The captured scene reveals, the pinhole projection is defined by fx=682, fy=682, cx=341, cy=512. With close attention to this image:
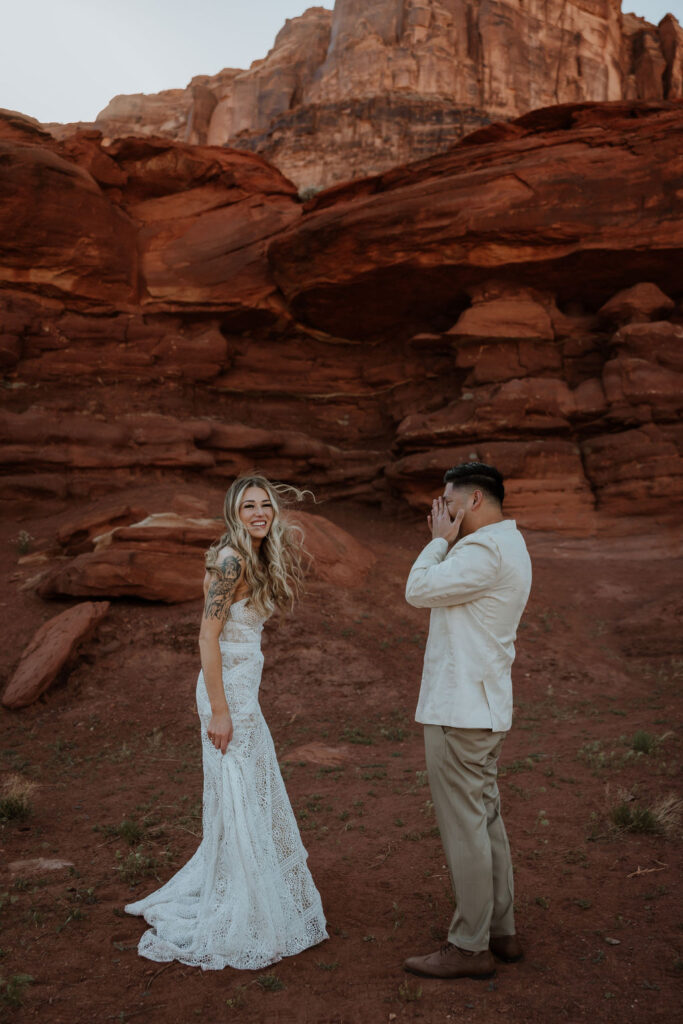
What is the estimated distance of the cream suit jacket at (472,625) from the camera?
3.04 meters

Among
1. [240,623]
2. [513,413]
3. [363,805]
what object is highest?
[513,413]

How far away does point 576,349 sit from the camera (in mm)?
18188

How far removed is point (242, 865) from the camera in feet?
10.9

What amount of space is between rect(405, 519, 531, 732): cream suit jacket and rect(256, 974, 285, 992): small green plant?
133 centimetres

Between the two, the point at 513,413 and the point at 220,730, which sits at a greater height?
the point at 513,413

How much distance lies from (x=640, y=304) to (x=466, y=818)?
17345 millimetres

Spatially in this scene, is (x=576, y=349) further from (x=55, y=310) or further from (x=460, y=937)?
(x=460, y=937)

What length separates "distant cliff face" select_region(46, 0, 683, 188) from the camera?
3628 cm

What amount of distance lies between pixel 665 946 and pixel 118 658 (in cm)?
878

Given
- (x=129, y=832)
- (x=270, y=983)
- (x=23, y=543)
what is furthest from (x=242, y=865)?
(x=23, y=543)

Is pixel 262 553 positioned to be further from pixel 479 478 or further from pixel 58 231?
pixel 58 231

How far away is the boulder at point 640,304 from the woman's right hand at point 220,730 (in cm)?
1712

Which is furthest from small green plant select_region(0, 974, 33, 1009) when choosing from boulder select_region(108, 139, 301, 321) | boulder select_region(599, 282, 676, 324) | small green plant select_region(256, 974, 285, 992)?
boulder select_region(108, 139, 301, 321)

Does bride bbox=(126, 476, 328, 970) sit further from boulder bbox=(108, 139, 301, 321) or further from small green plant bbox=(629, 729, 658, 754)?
boulder bbox=(108, 139, 301, 321)
